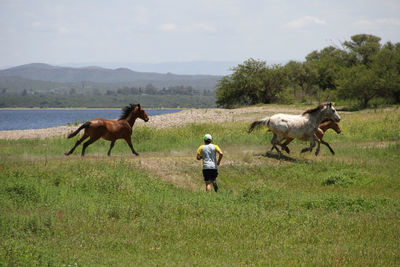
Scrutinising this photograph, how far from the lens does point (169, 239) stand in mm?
9688

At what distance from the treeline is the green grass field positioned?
32147 millimetres

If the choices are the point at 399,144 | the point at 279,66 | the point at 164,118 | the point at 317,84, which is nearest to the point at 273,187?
the point at 399,144

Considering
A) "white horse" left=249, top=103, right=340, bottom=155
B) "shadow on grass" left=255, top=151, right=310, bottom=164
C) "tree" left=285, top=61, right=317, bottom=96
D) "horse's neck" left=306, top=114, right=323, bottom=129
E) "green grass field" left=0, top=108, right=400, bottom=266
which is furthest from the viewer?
"tree" left=285, top=61, right=317, bottom=96

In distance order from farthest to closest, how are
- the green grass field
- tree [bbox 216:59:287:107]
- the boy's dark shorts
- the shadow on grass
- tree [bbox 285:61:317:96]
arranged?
tree [bbox 285:61:317:96], tree [bbox 216:59:287:107], the shadow on grass, the boy's dark shorts, the green grass field

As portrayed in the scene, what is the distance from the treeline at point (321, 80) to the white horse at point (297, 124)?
28.2 metres

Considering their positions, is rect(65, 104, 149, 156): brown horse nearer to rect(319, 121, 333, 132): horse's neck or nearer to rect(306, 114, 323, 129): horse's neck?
rect(306, 114, 323, 129): horse's neck

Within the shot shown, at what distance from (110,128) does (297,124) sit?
781cm

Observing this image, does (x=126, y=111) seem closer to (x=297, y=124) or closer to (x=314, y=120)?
(x=297, y=124)

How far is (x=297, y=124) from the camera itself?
67.5 feet

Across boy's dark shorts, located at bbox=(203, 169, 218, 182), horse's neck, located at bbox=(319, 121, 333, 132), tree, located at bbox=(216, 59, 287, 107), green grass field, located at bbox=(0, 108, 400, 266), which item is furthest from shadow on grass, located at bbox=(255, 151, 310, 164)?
tree, located at bbox=(216, 59, 287, 107)

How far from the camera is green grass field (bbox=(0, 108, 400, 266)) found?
343 inches

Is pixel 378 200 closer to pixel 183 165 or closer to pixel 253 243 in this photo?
pixel 253 243

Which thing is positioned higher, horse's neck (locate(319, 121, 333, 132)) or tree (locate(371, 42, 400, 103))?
tree (locate(371, 42, 400, 103))

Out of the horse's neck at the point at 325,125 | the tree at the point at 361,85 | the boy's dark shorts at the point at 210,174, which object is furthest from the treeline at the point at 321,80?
the boy's dark shorts at the point at 210,174
